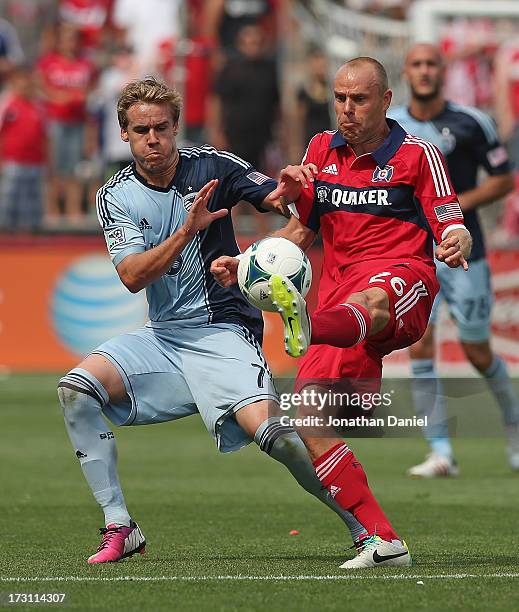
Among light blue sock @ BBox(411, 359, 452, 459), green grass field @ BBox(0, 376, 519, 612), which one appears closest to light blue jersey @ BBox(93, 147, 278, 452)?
green grass field @ BBox(0, 376, 519, 612)

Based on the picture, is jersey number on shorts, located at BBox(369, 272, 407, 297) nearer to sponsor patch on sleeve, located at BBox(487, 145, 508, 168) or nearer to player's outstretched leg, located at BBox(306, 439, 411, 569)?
player's outstretched leg, located at BBox(306, 439, 411, 569)

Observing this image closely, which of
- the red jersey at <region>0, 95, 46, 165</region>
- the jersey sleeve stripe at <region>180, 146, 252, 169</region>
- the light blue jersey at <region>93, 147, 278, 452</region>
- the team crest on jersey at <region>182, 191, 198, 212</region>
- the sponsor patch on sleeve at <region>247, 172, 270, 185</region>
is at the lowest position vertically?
the light blue jersey at <region>93, 147, 278, 452</region>

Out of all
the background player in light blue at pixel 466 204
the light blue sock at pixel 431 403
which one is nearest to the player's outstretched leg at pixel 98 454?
the light blue sock at pixel 431 403

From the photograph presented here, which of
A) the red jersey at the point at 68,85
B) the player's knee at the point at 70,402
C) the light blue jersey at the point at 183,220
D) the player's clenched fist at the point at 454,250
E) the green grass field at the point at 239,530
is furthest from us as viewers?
the red jersey at the point at 68,85

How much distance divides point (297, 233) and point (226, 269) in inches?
29.4

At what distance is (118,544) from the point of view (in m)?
7.12

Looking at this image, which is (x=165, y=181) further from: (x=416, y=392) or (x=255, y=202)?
(x=416, y=392)

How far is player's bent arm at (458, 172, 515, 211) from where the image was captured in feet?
36.3

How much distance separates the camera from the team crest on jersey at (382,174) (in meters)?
7.18

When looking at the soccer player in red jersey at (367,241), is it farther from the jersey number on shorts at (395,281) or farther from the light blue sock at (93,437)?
the light blue sock at (93,437)

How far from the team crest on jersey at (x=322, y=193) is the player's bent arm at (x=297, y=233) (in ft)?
0.55

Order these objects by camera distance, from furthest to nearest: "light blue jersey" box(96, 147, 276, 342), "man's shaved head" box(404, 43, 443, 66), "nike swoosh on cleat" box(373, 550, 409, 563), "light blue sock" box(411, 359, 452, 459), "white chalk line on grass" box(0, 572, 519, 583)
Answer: "man's shaved head" box(404, 43, 443, 66) < "light blue sock" box(411, 359, 452, 459) < "light blue jersey" box(96, 147, 276, 342) < "nike swoosh on cleat" box(373, 550, 409, 563) < "white chalk line on grass" box(0, 572, 519, 583)

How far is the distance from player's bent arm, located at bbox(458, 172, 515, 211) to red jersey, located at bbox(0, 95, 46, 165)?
405 inches

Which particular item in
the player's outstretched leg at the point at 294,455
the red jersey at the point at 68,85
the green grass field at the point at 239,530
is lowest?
the green grass field at the point at 239,530
